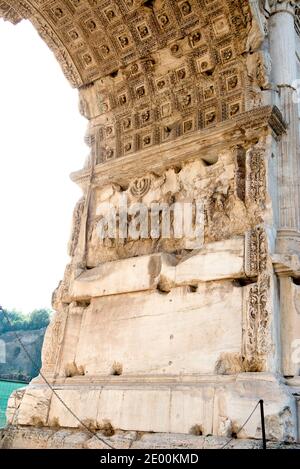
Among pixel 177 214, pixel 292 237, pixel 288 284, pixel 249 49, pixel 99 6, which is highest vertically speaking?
pixel 99 6

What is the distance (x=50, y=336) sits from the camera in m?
7.11

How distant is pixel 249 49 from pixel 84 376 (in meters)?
5.27

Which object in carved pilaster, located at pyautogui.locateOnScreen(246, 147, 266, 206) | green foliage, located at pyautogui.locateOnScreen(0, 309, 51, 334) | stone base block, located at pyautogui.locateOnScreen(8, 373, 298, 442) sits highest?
Answer: green foliage, located at pyautogui.locateOnScreen(0, 309, 51, 334)

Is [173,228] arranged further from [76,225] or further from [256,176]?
[76,225]

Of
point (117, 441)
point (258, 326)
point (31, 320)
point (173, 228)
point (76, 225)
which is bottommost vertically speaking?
point (117, 441)

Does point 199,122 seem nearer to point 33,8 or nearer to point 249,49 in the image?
point 249,49

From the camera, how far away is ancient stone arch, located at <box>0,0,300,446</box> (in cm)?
543

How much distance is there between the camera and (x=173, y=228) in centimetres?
690

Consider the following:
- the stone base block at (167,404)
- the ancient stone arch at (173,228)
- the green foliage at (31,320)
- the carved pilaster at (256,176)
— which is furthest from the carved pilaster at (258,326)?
the green foliage at (31,320)

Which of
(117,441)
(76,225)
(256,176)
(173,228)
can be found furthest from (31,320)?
(256,176)

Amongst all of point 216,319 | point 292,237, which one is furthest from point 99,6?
point 216,319

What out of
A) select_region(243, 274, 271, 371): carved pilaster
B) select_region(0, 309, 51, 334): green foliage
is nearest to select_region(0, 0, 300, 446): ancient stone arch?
select_region(243, 274, 271, 371): carved pilaster

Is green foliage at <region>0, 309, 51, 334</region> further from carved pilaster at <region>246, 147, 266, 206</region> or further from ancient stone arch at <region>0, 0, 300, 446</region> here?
carved pilaster at <region>246, 147, 266, 206</region>

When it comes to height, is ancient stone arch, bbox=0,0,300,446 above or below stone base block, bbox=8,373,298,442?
above
